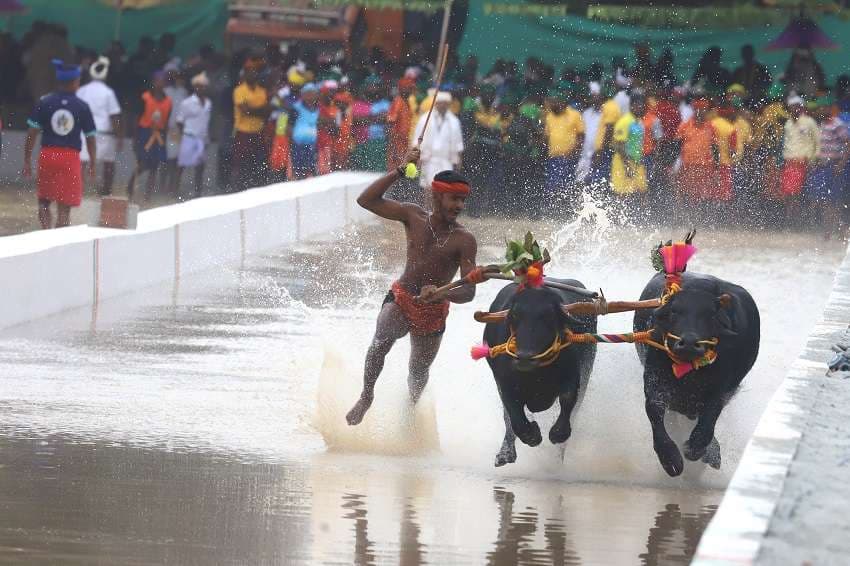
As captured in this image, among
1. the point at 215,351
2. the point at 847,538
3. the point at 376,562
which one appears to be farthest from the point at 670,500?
the point at 215,351

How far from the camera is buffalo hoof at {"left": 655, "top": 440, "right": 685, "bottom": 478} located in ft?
29.4

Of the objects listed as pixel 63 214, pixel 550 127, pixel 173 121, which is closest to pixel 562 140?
pixel 550 127

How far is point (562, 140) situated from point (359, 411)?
17645 mm

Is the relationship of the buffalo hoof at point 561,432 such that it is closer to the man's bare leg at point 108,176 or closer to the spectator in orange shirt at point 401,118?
the man's bare leg at point 108,176

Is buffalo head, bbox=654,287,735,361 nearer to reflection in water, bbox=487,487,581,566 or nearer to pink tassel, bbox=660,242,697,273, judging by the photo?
pink tassel, bbox=660,242,697,273

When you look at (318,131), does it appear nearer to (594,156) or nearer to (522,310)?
(594,156)

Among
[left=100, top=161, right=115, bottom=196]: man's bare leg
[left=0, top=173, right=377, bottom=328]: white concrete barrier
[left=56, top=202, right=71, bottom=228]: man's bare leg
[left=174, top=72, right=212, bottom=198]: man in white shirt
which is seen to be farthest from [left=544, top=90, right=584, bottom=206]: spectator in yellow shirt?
[left=56, top=202, right=71, bottom=228]: man's bare leg

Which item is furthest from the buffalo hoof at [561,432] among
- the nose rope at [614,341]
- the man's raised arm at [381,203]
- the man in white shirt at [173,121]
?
the man in white shirt at [173,121]

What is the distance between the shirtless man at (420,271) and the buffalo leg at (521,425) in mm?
827

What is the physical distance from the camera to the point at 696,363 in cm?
880

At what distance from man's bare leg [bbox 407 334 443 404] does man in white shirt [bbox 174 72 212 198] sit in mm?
17267

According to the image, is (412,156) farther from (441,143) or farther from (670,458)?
(441,143)

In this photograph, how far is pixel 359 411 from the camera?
9906mm

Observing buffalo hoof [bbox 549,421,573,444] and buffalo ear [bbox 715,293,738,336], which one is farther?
buffalo hoof [bbox 549,421,573,444]
